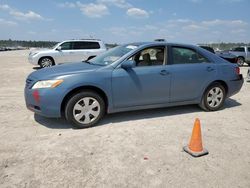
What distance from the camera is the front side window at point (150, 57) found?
483 cm

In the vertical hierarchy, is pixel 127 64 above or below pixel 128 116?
above

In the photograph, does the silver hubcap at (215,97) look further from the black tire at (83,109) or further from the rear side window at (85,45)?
the rear side window at (85,45)

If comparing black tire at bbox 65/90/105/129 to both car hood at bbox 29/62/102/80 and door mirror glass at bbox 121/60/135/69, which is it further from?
door mirror glass at bbox 121/60/135/69

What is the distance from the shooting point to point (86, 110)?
4.35 meters

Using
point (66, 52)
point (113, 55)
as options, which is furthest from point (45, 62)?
point (113, 55)

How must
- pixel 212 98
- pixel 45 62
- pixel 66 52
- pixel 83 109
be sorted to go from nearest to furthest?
pixel 83 109
pixel 212 98
pixel 45 62
pixel 66 52

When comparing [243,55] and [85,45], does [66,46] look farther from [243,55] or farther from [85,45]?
[243,55]

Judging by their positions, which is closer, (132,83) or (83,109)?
(83,109)

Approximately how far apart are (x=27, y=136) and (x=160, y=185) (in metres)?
2.42

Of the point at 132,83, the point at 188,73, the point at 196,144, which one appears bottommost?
the point at 196,144

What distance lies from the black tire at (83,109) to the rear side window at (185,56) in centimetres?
184

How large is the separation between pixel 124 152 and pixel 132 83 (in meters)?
1.51

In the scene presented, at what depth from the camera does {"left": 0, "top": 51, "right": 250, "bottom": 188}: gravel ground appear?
287 cm

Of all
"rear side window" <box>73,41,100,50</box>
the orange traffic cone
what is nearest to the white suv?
"rear side window" <box>73,41,100,50</box>
